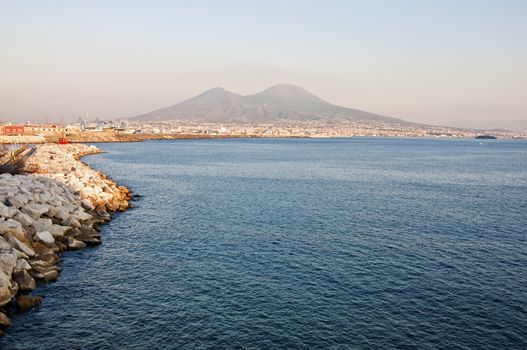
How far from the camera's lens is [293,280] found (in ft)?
72.0

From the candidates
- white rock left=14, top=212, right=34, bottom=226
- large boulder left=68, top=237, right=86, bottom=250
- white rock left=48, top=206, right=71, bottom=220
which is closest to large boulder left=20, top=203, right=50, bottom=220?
white rock left=48, top=206, right=71, bottom=220

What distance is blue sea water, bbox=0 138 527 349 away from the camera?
1634 centimetres

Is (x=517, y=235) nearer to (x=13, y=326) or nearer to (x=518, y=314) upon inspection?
(x=518, y=314)

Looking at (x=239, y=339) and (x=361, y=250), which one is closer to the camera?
(x=239, y=339)

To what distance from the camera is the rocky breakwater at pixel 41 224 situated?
19.9m

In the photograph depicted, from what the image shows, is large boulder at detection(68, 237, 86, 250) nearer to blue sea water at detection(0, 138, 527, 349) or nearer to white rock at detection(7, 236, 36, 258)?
blue sea water at detection(0, 138, 527, 349)

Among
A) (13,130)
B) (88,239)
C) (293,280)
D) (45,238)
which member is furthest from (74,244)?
(13,130)

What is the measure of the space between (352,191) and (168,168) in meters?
37.6

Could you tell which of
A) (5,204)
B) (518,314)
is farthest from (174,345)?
(5,204)

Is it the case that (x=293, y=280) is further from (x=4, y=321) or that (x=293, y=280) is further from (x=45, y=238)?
(x=45, y=238)

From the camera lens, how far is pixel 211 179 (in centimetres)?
6275

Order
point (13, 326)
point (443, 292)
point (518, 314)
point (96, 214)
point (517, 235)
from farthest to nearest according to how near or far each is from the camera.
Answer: point (96, 214) < point (517, 235) < point (443, 292) < point (518, 314) < point (13, 326)

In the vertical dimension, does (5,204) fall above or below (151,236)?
above

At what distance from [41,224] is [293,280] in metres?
17.1
